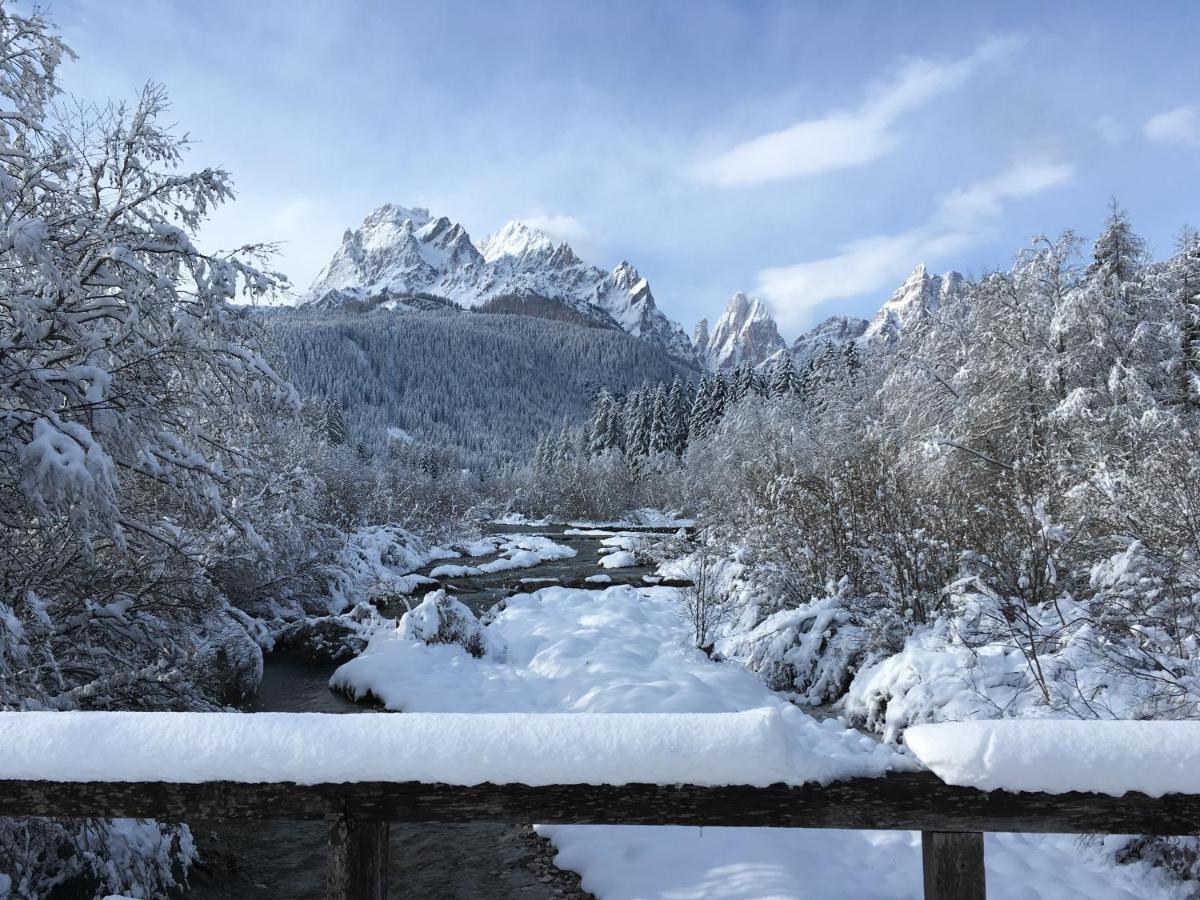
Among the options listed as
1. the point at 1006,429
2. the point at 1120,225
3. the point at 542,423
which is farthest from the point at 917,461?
the point at 542,423

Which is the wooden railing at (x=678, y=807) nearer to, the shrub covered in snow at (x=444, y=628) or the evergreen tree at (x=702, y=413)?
the shrub covered in snow at (x=444, y=628)

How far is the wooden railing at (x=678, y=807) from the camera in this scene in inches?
75.4

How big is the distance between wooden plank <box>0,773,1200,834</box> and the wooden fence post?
0.19ft

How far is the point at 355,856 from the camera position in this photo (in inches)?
80.3

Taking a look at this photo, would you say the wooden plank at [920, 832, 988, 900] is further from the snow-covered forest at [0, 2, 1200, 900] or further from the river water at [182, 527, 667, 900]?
the river water at [182, 527, 667, 900]

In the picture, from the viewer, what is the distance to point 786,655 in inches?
419

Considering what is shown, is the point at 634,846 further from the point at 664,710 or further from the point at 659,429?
the point at 659,429

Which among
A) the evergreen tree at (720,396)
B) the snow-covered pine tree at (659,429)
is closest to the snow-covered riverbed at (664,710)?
the evergreen tree at (720,396)

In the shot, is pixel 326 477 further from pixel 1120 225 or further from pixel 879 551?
pixel 1120 225

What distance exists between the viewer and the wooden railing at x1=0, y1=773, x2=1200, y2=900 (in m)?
1.92

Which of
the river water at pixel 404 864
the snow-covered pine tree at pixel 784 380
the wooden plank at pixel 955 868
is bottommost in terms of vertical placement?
the river water at pixel 404 864

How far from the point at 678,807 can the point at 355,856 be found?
3.16 feet

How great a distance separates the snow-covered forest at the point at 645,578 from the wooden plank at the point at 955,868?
0.88ft

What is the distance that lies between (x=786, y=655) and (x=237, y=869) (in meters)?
7.61
